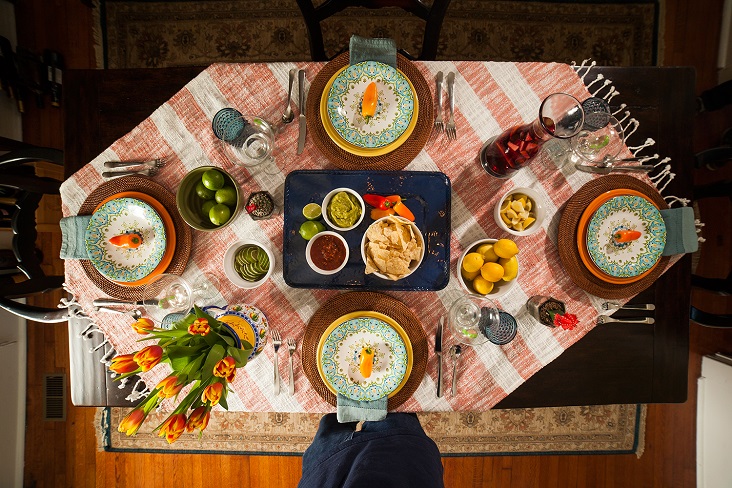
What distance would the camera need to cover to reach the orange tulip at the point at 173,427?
79cm

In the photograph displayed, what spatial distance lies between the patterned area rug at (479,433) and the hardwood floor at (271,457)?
0.22 ft

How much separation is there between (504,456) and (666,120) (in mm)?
1891

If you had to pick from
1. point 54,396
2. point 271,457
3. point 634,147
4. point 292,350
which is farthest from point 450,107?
point 54,396

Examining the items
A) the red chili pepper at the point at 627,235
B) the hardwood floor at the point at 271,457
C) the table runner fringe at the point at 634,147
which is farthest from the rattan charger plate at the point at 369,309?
the hardwood floor at the point at 271,457

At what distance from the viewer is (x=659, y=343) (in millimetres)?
1310

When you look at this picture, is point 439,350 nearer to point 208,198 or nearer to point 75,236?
point 208,198

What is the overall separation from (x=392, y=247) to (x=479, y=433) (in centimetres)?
165

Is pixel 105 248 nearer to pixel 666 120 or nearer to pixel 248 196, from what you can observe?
pixel 248 196

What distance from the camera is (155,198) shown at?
123 cm

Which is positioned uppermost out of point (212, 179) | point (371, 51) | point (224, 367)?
point (371, 51)

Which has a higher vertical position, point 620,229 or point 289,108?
point 289,108

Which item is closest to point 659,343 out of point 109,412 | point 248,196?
point 248,196

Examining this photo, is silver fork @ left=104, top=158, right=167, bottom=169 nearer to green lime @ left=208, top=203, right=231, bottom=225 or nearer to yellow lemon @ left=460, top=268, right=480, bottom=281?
green lime @ left=208, top=203, right=231, bottom=225

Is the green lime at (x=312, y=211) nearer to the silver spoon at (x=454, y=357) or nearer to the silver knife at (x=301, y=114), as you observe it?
the silver knife at (x=301, y=114)
